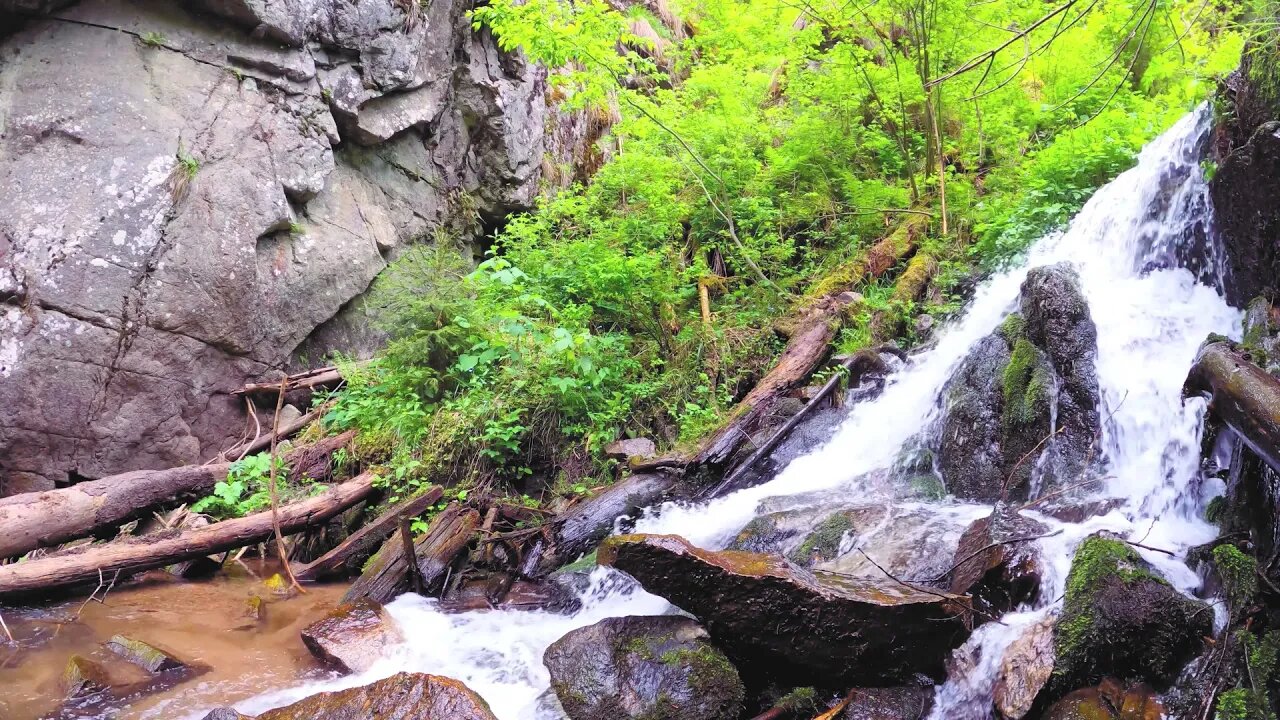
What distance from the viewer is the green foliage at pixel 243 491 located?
611 cm

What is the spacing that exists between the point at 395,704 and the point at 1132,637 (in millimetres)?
3113

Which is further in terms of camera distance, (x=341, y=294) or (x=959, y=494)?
(x=341, y=294)

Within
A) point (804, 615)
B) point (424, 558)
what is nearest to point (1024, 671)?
point (804, 615)

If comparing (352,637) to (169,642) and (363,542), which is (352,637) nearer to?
(169,642)

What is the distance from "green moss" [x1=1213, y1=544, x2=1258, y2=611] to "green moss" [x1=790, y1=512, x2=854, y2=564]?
188 centimetres

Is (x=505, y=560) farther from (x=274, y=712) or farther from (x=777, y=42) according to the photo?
(x=777, y=42)

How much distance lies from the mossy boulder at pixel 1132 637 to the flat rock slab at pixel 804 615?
461 millimetres

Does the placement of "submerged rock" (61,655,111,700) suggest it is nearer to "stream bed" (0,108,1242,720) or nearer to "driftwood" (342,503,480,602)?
"stream bed" (0,108,1242,720)

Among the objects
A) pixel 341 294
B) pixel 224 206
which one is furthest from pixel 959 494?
pixel 224 206

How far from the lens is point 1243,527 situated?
3.35 metres

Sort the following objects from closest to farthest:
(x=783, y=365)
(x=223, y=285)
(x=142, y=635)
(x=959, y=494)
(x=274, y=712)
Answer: (x=274, y=712)
(x=142, y=635)
(x=959, y=494)
(x=783, y=365)
(x=223, y=285)

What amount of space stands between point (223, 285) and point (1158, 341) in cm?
839

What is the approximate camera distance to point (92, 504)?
5.41 metres

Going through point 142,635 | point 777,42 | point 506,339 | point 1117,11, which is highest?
point 1117,11
